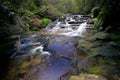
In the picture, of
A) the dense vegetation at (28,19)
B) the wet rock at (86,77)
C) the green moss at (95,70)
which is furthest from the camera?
the dense vegetation at (28,19)

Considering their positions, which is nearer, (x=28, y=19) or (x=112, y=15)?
(x=112, y=15)

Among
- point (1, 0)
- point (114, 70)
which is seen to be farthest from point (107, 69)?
point (1, 0)

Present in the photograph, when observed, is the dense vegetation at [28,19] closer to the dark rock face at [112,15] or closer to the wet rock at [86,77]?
the dark rock face at [112,15]

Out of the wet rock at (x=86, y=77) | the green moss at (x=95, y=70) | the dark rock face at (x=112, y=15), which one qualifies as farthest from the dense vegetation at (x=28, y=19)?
the wet rock at (x=86, y=77)

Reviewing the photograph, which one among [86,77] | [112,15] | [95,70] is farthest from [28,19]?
[86,77]

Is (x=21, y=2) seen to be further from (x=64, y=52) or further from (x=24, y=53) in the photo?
(x=64, y=52)

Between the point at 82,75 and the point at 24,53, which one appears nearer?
the point at 82,75

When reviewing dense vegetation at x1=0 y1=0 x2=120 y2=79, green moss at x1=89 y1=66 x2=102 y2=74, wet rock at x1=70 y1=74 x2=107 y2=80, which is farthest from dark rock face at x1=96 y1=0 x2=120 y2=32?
wet rock at x1=70 y1=74 x2=107 y2=80

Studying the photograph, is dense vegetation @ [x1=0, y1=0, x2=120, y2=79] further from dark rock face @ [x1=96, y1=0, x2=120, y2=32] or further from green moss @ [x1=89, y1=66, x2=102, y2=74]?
green moss @ [x1=89, y1=66, x2=102, y2=74]

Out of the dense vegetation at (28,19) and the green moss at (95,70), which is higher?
the dense vegetation at (28,19)

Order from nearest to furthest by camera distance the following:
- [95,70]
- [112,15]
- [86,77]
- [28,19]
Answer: [86,77]
[95,70]
[112,15]
[28,19]

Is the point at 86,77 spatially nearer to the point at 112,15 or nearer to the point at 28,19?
the point at 112,15

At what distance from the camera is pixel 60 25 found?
52.6ft

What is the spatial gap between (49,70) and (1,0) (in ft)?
19.2
